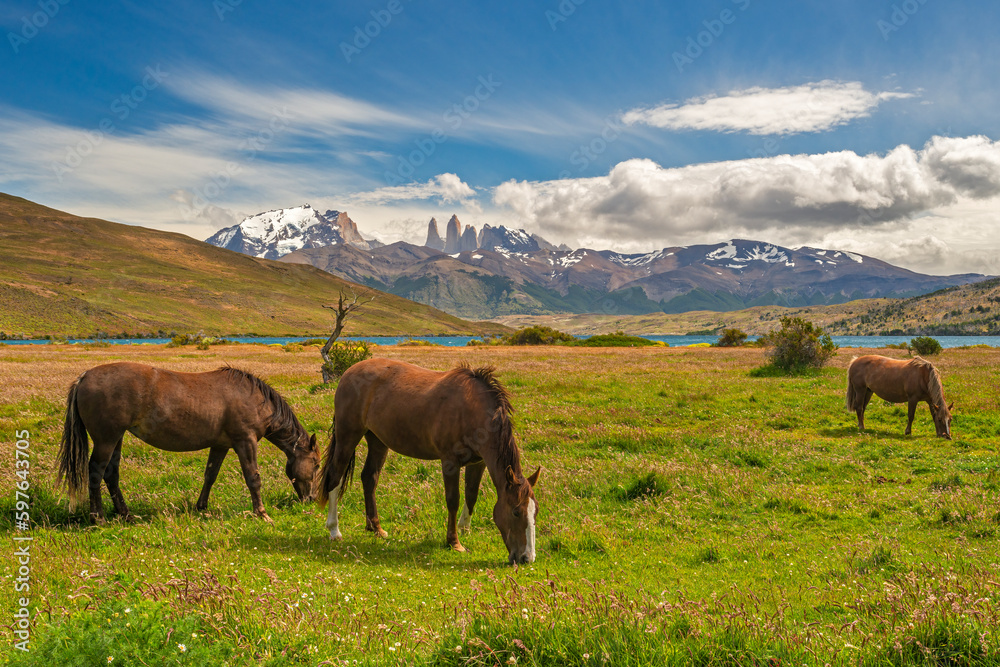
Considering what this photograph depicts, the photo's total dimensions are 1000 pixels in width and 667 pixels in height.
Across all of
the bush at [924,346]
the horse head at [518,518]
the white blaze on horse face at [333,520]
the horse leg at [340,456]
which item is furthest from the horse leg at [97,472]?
the bush at [924,346]

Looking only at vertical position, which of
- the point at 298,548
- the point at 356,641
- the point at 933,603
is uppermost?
the point at 933,603

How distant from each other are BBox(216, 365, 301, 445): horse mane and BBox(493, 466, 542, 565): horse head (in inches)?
205

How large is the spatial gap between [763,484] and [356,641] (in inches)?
414

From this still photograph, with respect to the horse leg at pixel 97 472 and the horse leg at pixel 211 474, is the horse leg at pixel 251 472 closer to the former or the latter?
the horse leg at pixel 211 474

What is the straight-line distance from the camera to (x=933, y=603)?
4.35m

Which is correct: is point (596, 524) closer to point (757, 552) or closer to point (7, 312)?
point (757, 552)

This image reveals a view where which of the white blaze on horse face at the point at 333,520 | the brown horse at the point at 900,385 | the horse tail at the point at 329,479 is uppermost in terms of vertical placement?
the brown horse at the point at 900,385

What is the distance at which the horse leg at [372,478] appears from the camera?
31.1 feet

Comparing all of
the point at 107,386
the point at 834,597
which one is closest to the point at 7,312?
the point at 107,386

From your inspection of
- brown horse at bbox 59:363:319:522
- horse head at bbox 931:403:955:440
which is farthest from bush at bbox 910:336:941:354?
brown horse at bbox 59:363:319:522

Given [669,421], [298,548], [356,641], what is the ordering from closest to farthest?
[356,641] < [298,548] < [669,421]

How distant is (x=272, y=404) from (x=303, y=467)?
1468 mm

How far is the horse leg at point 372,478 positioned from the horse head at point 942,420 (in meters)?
17.9

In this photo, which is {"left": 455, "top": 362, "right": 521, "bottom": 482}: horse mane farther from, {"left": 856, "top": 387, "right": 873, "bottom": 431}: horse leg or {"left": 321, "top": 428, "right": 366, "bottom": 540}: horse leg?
{"left": 856, "top": 387, "right": 873, "bottom": 431}: horse leg
